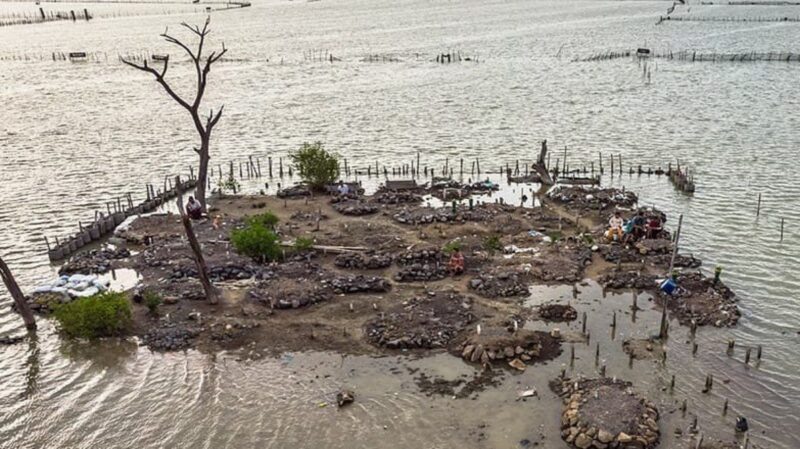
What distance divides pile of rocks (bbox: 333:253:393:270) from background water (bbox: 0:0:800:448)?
5.46 m

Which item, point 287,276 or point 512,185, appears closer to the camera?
point 287,276

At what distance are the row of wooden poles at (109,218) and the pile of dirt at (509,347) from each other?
37.0 feet

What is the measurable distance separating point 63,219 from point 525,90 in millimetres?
40788

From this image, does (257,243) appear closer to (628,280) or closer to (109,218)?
(109,218)

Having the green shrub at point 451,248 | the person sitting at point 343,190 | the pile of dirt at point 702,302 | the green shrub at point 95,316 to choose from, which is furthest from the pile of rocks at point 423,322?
the person sitting at point 343,190

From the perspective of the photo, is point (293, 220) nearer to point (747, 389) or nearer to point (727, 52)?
point (747, 389)

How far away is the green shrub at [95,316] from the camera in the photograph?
60.6 ft

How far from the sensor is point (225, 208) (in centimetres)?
2941

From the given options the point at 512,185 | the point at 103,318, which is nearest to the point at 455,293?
the point at 103,318

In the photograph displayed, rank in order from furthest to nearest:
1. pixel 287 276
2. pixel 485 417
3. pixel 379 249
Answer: pixel 379 249 < pixel 287 276 < pixel 485 417

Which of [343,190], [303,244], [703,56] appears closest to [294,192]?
[343,190]

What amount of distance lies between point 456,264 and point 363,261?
3279mm

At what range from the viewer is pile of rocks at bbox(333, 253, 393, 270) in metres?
22.5

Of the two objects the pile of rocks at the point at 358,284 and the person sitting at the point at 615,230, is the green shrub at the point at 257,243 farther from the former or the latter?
the person sitting at the point at 615,230
